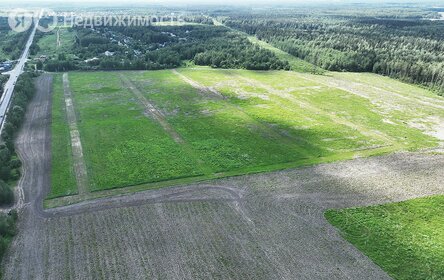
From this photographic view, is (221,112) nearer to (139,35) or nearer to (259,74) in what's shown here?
(259,74)

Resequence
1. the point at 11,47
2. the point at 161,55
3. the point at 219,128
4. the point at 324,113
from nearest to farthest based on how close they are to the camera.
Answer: the point at 219,128, the point at 324,113, the point at 161,55, the point at 11,47

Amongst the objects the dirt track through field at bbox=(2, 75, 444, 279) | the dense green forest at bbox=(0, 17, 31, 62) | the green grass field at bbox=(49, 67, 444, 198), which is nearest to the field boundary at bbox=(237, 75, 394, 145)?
the green grass field at bbox=(49, 67, 444, 198)

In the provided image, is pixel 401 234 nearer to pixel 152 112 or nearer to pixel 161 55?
pixel 152 112

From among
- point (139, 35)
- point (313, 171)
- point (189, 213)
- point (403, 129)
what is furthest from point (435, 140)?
point (139, 35)

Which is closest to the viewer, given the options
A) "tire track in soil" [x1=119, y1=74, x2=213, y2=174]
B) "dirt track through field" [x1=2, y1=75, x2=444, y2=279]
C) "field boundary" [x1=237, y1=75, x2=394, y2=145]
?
"dirt track through field" [x1=2, y1=75, x2=444, y2=279]

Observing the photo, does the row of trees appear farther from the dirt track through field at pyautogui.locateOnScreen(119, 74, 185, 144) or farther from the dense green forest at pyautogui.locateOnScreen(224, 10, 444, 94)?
the dense green forest at pyautogui.locateOnScreen(224, 10, 444, 94)

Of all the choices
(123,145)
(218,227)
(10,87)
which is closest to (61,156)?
(123,145)

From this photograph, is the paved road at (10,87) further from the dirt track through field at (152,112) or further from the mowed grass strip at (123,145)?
the dirt track through field at (152,112)
